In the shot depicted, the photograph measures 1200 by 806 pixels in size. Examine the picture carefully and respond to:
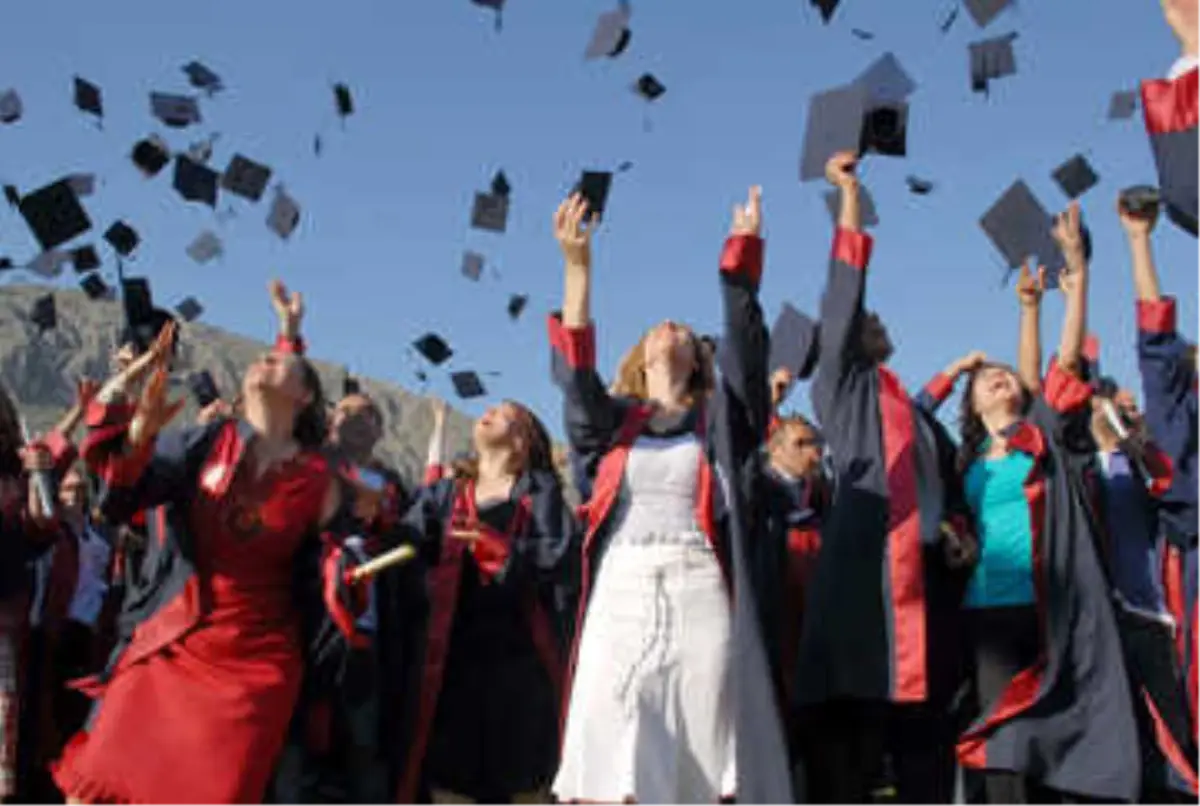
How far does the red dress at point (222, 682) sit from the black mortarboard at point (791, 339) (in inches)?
84.9

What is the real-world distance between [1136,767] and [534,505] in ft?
7.77

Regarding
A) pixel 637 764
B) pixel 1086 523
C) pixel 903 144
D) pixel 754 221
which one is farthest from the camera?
pixel 903 144

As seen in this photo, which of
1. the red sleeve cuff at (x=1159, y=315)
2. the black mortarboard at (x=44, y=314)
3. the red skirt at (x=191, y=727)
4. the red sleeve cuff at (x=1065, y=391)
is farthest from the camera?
the black mortarboard at (x=44, y=314)

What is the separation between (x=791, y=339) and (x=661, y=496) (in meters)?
2.56

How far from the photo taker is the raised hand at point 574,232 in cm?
397

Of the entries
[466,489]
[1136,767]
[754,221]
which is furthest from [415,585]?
[1136,767]

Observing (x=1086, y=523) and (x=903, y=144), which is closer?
(x=1086, y=523)

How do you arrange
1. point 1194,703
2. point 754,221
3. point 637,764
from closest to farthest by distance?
point 637,764 → point 754,221 → point 1194,703

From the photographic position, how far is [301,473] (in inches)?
170

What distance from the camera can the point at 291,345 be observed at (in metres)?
4.59

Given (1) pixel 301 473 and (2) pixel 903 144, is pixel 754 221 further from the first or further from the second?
(1) pixel 301 473

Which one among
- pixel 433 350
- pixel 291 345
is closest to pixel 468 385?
pixel 433 350

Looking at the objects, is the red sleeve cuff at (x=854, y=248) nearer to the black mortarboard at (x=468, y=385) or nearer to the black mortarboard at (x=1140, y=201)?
the black mortarboard at (x=1140, y=201)

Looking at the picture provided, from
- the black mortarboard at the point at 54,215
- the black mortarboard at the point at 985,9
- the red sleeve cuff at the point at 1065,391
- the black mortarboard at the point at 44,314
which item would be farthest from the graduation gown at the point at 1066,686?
the black mortarboard at the point at 44,314
